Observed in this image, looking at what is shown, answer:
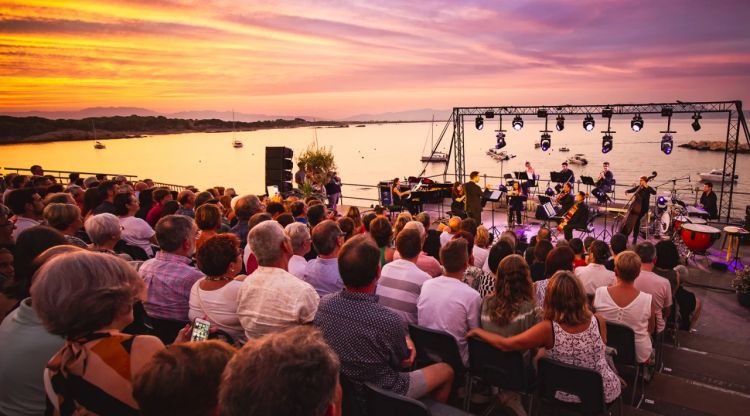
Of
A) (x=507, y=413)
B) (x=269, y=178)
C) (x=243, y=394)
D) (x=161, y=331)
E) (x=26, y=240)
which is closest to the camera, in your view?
(x=243, y=394)

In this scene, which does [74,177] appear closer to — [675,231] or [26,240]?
[26,240]

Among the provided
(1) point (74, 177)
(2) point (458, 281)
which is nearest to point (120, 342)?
(2) point (458, 281)

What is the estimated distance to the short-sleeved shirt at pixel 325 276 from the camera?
3.47 m

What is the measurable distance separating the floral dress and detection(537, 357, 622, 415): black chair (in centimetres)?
6

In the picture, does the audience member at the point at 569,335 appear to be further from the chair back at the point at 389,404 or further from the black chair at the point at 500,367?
the chair back at the point at 389,404

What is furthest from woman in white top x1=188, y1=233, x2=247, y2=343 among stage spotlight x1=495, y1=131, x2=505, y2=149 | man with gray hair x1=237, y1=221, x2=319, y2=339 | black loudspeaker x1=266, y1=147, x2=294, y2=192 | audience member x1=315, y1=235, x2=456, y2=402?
stage spotlight x1=495, y1=131, x2=505, y2=149

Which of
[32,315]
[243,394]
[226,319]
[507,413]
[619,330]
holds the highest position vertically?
[243,394]

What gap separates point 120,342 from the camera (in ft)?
5.32

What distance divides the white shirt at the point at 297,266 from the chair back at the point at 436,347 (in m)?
1.14

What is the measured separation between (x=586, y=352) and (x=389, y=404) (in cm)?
161

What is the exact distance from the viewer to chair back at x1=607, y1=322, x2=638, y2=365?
340cm

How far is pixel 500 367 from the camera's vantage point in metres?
3.07

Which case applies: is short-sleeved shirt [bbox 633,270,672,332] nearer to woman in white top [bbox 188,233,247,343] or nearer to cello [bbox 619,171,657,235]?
woman in white top [bbox 188,233,247,343]

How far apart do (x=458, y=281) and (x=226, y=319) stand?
1.68 m
